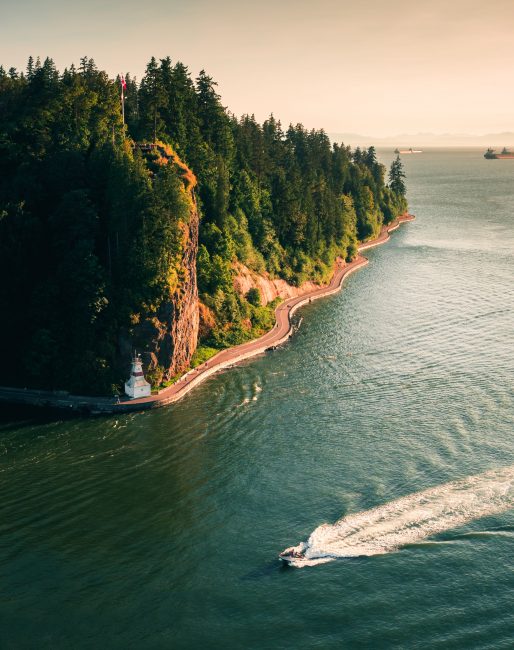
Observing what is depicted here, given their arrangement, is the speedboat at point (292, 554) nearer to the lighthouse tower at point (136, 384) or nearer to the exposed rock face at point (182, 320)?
the lighthouse tower at point (136, 384)

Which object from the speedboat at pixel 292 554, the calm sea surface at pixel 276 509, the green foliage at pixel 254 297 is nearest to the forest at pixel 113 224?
the green foliage at pixel 254 297

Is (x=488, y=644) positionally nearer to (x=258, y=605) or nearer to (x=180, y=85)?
(x=258, y=605)

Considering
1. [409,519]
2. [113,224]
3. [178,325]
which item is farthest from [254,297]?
[409,519]

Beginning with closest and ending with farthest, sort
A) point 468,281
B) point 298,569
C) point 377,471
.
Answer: point 298,569 < point 377,471 < point 468,281

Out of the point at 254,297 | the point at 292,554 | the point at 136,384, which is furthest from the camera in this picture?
the point at 254,297

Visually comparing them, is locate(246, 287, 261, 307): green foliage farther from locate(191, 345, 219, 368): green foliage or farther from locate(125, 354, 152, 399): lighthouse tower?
locate(125, 354, 152, 399): lighthouse tower

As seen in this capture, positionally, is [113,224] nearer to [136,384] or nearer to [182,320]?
[182,320]

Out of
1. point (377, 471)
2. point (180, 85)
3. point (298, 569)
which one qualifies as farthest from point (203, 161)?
point (298, 569)

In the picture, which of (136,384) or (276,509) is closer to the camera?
(276,509)
